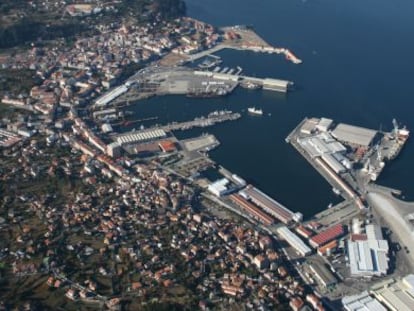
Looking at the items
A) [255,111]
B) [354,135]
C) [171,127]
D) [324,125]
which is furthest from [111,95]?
[354,135]

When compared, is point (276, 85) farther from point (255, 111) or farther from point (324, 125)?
point (324, 125)

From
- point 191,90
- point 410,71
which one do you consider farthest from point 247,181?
point 410,71

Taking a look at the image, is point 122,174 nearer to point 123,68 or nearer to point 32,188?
point 32,188

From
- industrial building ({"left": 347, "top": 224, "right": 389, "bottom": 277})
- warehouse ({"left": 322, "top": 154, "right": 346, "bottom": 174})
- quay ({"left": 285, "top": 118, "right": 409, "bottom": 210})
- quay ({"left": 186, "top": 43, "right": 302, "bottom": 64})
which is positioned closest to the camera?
industrial building ({"left": 347, "top": 224, "right": 389, "bottom": 277})

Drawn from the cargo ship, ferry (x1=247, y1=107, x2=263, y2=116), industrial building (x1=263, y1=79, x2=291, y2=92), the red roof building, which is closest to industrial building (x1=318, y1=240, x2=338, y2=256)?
the red roof building

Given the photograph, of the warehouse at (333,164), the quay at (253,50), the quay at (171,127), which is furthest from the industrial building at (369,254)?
the quay at (253,50)

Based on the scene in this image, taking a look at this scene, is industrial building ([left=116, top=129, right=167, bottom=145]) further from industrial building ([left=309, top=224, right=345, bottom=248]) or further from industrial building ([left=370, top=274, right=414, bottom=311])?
industrial building ([left=370, top=274, right=414, bottom=311])

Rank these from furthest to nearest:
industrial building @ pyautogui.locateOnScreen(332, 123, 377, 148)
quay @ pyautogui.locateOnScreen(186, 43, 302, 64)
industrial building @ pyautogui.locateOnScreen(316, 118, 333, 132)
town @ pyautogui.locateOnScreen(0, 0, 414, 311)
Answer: quay @ pyautogui.locateOnScreen(186, 43, 302, 64), industrial building @ pyautogui.locateOnScreen(316, 118, 333, 132), industrial building @ pyautogui.locateOnScreen(332, 123, 377, 148), town @ pyautogui.locateOnScreen(0, 0, 414, 311)
